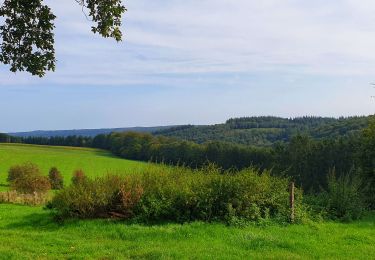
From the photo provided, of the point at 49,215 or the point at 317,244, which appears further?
the point at 49,215

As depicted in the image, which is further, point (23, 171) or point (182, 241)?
point (23, 171)

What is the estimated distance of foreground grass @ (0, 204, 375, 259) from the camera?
9484 millimetres

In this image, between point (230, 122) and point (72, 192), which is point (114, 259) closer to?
point (72, 192)

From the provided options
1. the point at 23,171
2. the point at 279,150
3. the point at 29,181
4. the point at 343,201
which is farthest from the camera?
the point at 279,150

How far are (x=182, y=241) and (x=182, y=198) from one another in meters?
2.67

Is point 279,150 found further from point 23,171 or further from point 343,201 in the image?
point 343,201

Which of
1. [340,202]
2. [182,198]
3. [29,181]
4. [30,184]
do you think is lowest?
[30,184]

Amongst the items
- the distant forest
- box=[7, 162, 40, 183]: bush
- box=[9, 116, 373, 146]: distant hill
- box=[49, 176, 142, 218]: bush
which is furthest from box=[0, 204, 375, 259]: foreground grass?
box=[9, 116, 373, 146]: distant hill

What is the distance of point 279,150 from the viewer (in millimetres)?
76188

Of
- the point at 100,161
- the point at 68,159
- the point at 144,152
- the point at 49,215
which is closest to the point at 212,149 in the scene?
the point at 144,152

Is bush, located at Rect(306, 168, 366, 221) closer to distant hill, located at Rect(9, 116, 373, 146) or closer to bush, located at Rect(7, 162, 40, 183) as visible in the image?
bush, located at Rect(7, 162, 40, 183)


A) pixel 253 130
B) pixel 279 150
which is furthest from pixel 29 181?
pixel 253 130

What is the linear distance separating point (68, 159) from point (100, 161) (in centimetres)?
959

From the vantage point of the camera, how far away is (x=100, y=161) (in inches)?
3927
